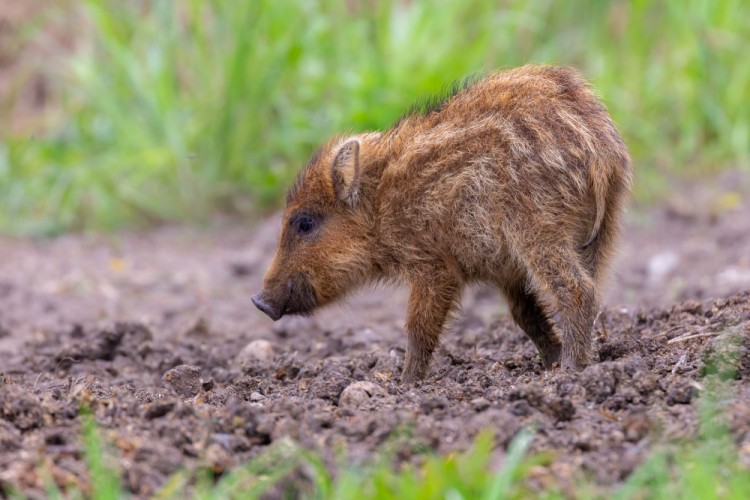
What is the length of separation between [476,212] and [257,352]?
5.76 feet

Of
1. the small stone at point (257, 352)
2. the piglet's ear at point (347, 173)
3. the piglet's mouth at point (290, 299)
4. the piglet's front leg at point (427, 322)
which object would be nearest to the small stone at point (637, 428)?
the piglet's front leg at point (427, 322)

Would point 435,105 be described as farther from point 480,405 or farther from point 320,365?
point 480,405

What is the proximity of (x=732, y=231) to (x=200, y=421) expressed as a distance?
235 inches

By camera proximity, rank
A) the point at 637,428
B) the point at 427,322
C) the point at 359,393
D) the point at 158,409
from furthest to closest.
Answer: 1. the point at 427,322
2. the point at 359,393
3. the point at 158,409
4. the point at 637,428

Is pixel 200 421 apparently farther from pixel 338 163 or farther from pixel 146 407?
pixel 338 163

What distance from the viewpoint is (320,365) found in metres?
5.12

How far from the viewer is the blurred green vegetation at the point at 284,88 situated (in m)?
9.53

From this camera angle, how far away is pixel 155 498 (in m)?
3.16

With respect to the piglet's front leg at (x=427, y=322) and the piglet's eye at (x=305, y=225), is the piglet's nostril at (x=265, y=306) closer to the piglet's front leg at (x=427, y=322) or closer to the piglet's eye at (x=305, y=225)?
the piglet's eye at (x=305, y=225)

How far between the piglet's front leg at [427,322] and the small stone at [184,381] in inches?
37.2

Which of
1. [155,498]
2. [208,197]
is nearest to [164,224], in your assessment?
[208,197]

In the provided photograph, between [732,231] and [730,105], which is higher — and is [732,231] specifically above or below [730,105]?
below

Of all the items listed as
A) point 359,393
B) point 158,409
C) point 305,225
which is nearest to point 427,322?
point 359,393

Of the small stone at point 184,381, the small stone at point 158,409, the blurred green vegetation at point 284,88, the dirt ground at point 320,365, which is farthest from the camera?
the blurred green vegetation at point 284,88
